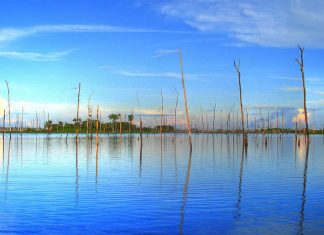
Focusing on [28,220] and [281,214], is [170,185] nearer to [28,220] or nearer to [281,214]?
[281,214]

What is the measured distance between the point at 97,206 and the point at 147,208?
143 centimetres

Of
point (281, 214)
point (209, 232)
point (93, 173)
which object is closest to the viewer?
point (209, 232)

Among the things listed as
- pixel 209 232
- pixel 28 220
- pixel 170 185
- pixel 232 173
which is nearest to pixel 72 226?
pixel 28 220

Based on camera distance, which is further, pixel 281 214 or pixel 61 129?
pixel 61 129

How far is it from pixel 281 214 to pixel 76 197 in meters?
6.22

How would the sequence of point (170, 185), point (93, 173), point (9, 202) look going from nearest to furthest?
1. point (9, 202)
2. point (170, 185)
3. point (93, 173)

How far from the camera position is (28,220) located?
9.62 m

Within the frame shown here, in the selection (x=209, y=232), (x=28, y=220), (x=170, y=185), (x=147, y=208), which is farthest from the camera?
(x=170, y=185)

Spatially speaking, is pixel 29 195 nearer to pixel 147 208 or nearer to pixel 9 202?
pixel 9 202

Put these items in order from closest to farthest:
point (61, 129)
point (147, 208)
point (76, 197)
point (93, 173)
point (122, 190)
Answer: point (147, 208) → point (76, 197) → point (122, 190) → point (93, 173) → point (61, 129)

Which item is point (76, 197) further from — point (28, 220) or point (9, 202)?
point (28, 220)

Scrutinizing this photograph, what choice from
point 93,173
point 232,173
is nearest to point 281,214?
point 232,173

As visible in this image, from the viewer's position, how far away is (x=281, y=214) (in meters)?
10.4

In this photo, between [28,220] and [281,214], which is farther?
[281,214]
